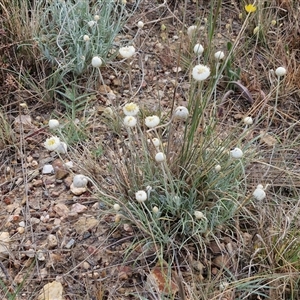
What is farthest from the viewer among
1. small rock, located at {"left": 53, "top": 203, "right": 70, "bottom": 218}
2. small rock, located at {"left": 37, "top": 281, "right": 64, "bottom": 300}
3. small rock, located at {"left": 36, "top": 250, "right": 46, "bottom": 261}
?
small rock, located at {"left": 53, "top": 203, "right": 70, "bottom": 218}

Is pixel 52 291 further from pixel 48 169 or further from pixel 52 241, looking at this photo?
pixel 48 169

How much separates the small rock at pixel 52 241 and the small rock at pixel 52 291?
132 millimetres

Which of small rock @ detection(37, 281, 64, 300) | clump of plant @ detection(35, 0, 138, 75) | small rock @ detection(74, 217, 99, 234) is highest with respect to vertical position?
clump of plant @ detection(35, 0, 138, 75)

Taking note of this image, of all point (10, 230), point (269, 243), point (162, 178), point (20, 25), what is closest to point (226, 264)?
point (269, 243)

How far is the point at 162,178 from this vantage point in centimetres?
144

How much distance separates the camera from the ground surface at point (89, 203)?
1.42m

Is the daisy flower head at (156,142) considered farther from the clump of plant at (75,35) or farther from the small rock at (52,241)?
the clump of plant at (75,35)

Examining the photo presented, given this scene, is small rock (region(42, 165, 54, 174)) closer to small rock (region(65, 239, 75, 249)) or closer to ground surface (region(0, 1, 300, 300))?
ground surface (region(0, 1, 300, 300))

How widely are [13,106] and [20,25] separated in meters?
0.35

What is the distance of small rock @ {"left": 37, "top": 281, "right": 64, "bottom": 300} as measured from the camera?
136 cm

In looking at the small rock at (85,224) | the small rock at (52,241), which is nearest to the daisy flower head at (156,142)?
the small rock at (85,224)

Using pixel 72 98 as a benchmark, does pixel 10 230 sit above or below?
below

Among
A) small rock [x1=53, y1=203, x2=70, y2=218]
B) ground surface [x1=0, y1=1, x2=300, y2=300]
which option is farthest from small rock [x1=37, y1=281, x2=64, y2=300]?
small rock [x1=53, y1=203, x2=70, y2=218]

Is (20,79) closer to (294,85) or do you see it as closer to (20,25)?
(20,25)
